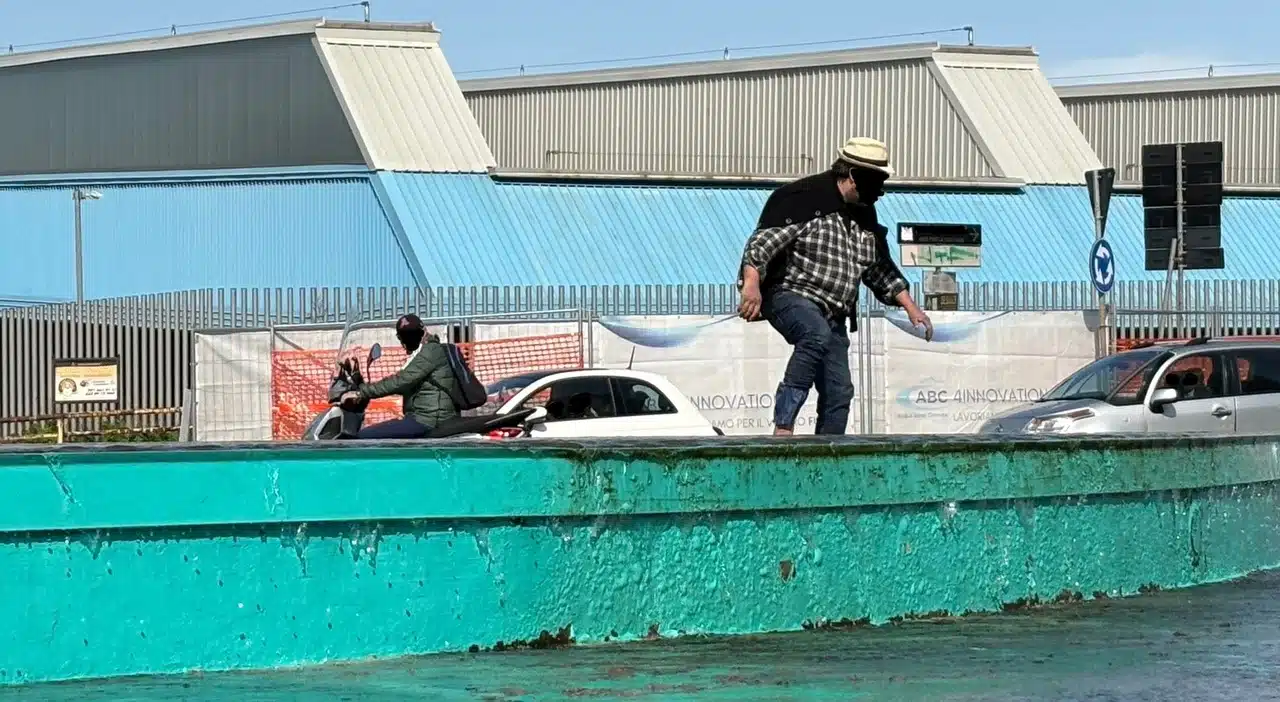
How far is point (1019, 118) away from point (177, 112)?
18859 millimetres

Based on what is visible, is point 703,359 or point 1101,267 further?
point 1101,267

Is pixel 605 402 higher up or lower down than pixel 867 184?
lower down

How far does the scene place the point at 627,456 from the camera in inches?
Result: 294

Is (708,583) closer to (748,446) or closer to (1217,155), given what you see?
(748,446)

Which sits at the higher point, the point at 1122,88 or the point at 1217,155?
the point at 1122,88

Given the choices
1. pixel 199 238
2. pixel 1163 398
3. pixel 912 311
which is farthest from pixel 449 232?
pixel 912 311

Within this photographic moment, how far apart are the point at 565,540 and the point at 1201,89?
53423mm

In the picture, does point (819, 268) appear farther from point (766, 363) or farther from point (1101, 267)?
point (1101, 267)

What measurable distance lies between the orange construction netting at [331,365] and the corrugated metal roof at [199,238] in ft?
39.7

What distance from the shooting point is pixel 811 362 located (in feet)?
30.5

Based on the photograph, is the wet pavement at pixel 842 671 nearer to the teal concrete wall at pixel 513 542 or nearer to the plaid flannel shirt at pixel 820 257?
the teal concrete wall at pixel 513 542

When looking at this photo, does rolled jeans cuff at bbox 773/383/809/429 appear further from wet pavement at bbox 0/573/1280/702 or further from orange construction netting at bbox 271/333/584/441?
orange construction netting at bbox 271/333/584/441

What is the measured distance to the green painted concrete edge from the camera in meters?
6.43

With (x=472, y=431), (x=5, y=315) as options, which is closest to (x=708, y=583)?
(x=472, y=431)
